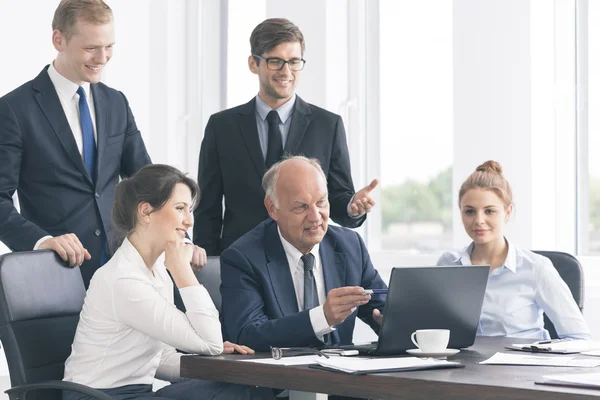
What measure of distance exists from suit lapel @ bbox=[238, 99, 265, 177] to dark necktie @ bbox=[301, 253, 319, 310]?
2.77 ft

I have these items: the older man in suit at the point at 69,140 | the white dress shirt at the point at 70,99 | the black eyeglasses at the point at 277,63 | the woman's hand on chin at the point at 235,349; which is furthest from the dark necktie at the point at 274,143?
the woman's hand on chin at the point at 235,349

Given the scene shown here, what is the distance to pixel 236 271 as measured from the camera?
2.54m

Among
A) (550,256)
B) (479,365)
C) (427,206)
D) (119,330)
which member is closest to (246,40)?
(427,206)

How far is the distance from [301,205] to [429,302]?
61 centimetres

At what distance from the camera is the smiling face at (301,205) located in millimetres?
2617

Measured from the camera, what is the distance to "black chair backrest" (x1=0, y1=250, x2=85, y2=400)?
7.77 ft

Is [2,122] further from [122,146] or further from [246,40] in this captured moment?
[246,40]

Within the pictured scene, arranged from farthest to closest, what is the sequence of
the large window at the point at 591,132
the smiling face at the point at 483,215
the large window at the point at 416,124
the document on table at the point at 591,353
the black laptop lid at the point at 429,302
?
the large window at the point at 416,124, the large window at the point at 591,132, the smiling face at the point at 483,215, the document on table at the point at 591,353, the black laptop lid at the point at 429,302

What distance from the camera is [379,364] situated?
1955 mm

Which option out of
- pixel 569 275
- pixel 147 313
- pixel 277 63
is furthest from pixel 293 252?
pixel 569 275

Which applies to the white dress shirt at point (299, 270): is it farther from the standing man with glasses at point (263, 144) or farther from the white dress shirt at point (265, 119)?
the white dress shirt at point (265, 119)

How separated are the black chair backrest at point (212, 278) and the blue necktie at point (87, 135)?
0.59 m

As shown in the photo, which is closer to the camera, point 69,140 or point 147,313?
point 147,313

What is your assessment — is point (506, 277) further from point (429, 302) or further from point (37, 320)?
point (37, 320)
